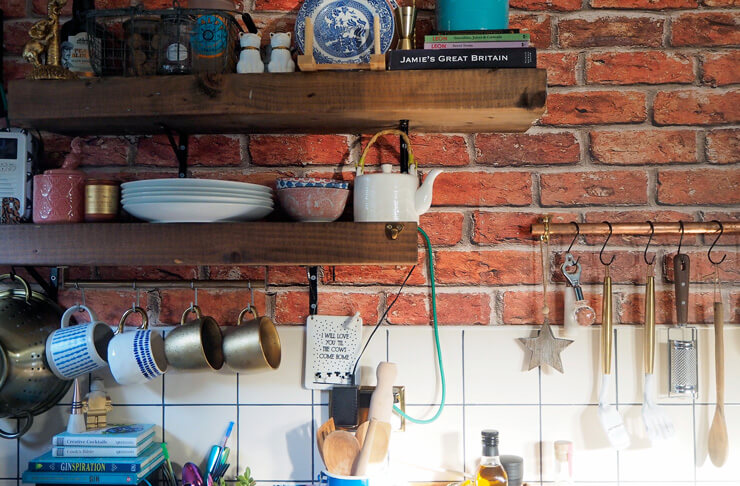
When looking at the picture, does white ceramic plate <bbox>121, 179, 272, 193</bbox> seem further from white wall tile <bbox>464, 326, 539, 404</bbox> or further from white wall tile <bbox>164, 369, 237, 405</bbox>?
white wall tile <bbox>464, 326, 539, 404</bbox>

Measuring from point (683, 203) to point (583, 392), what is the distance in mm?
484

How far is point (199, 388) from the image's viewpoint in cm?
141

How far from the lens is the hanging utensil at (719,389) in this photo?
131cm

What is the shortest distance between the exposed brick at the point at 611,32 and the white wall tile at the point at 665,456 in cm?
83

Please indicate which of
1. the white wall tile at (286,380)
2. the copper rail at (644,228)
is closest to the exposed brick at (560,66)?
the copper rail at (644,228)

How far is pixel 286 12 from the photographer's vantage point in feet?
4.63

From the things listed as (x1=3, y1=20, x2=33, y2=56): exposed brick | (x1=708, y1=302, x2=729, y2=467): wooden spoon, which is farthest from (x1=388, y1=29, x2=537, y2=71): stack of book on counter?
(x1=3, y1=20, x2=33, y2=56): exposed brick

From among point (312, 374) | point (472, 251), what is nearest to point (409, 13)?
point (472, 251)

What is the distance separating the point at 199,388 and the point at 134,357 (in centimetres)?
22

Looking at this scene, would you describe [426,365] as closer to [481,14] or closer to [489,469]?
[489,469]

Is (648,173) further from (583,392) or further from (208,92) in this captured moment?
(208,92)

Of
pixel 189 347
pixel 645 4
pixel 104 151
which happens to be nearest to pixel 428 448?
pixel 189 347

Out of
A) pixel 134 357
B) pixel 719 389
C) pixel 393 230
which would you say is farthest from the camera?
→ pixel 719 389

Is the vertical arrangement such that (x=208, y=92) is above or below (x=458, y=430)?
above
